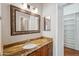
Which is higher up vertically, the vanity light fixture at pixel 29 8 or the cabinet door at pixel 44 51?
the vanity light fixture at pixel 29 8

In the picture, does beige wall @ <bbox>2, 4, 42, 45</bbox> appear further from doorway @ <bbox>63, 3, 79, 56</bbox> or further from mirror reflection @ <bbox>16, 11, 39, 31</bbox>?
doorway @ <bbox>63, 3, 79, 56</bbox>

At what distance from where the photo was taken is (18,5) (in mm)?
1395

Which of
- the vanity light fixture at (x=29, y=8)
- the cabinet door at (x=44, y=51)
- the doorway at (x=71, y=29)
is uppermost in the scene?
the vanity light fixture at (x=29, y=8)

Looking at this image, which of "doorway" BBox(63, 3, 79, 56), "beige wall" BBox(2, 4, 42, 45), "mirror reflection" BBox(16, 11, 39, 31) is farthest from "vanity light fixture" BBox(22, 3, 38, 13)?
"doorway" BBox(63, 3, 79, 56)

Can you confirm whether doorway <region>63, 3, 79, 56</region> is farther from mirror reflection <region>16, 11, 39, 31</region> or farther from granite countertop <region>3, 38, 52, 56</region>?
mirror reflection <region>16, 11, 39, 31</region>

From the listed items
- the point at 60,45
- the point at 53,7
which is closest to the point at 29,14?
the point at 53,7

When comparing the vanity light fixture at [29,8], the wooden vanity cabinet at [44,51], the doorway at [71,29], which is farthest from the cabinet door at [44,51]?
the vanity light fixture at [29,8]

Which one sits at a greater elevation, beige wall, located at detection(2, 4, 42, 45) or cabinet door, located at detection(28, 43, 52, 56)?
beige wall, located at detection(2, 4, 42, 45)

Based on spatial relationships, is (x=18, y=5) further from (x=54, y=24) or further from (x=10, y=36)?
(x=54, y=24)

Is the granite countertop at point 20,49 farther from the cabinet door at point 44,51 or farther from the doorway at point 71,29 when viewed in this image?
the doorway at point 71,29

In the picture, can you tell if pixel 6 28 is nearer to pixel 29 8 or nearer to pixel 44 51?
pixel 29 8

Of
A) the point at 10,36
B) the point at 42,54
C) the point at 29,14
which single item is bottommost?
the point at 42,54

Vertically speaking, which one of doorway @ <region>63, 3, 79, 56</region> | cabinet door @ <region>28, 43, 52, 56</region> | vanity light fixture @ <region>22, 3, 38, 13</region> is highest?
vanity light fixture @ <region>22, 3, 38, 13</region>

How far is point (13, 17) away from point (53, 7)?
1.58 feet
